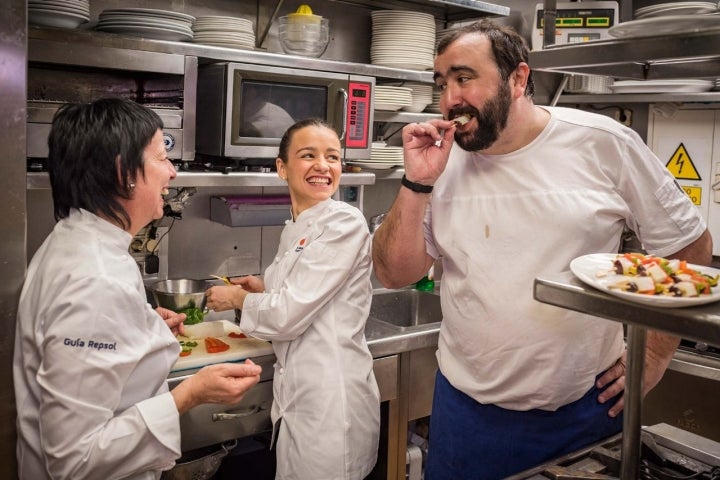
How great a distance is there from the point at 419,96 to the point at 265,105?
2.98ft

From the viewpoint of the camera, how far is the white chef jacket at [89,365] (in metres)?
1.49

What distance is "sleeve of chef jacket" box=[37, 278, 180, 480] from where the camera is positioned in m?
1.48

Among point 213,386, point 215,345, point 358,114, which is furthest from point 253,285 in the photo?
point 213,386

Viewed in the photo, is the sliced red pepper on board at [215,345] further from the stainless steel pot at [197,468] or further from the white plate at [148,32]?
the white plate at [148,32]

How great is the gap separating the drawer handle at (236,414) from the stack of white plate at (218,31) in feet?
4.62

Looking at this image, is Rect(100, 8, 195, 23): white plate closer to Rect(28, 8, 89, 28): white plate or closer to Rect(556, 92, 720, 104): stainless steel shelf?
Rect(28, 8, 89, 28): white plate

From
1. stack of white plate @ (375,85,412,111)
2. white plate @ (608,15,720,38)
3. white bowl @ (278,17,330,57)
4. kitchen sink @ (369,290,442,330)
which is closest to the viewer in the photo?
white plate @ (608,15,720,38)

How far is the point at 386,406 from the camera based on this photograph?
299 centimetres

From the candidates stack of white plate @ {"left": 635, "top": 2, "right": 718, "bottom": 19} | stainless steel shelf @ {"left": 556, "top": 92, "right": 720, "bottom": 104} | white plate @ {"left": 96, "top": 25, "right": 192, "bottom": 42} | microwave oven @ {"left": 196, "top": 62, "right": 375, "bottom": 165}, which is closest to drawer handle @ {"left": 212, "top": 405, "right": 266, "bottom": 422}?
microwave oven @ {"left": 196, "top": 62, "right": 375, "bottom": 165}

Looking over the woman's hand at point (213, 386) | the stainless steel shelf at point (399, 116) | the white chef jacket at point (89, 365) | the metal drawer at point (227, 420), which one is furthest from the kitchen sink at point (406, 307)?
the white chef jacket at point (89, 365)

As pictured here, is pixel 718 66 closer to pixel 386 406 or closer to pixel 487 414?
pixel 487 414

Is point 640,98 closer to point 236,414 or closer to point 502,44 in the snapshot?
point 502,44

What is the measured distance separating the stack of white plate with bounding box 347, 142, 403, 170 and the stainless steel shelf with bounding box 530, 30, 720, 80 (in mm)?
1703

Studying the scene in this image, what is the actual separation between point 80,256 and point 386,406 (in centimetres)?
173
